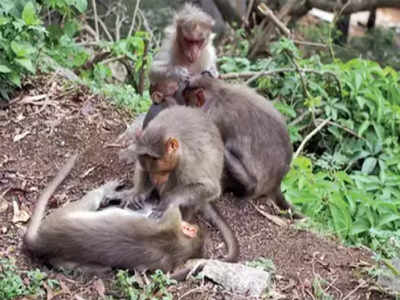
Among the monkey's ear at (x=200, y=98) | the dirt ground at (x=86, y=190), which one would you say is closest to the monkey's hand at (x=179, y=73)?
the monkey's ear at (x=200, y=98)

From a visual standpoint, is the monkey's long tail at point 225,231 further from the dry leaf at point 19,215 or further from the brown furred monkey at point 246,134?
the dry leaf at point 19,215

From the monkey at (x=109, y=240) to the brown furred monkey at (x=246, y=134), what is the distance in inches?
49.1

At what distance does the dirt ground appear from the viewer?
4918 millimetres

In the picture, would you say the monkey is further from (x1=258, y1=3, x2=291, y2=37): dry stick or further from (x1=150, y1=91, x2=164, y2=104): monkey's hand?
(x1=258, y1=3, x2=291, y2=37): dry stick

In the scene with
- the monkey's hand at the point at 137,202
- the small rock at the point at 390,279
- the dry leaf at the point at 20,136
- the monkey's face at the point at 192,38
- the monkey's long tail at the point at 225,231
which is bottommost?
the small rock at the point at 390,279

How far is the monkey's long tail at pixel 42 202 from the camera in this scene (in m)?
4.78

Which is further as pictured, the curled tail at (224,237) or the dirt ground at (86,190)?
the dirt ground at (86,190)

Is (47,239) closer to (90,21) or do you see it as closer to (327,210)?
(327,210)

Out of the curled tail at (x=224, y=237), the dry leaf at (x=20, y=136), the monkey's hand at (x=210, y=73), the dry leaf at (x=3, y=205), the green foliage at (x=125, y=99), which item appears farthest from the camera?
the green foliage at (x=125, y=99)

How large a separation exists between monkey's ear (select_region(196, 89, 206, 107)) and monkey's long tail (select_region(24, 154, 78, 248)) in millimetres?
1243

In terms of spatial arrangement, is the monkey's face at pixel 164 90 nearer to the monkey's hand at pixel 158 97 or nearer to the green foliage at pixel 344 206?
the monkey's hand at pixel 158 97

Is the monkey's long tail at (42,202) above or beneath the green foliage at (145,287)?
above

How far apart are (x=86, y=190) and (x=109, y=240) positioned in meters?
1.17

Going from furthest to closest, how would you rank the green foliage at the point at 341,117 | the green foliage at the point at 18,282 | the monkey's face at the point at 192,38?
the green foliage at the point at 341,117, the monkey's face at the point at 192,38, the green foliage at the point at 18,282
